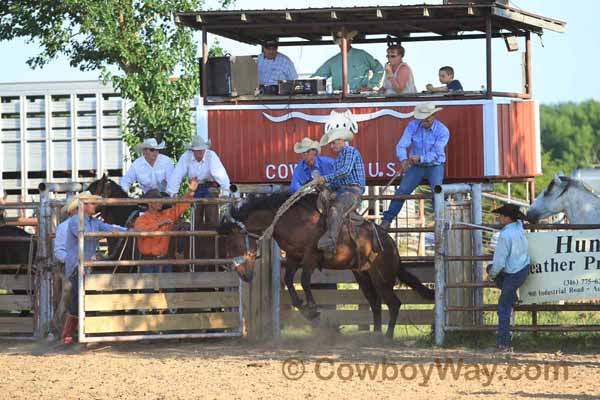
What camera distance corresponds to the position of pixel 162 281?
13.1 meters

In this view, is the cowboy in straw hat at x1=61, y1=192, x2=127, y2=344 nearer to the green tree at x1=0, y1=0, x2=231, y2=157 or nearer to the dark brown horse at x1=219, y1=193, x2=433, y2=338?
the dark brown horse at x1=219, y1=193, x2=433, y2=338

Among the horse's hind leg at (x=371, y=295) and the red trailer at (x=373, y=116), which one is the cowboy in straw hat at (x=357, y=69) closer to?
the red trailer at (x=373, y=116)

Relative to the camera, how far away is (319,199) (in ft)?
→ 42.3

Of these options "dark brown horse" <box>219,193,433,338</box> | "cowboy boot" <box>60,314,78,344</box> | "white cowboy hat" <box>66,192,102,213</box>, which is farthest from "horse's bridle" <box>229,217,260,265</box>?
"cowboy boot" <box>60,314,78,344</box>

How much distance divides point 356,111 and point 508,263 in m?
4.63

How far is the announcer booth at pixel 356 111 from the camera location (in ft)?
51.7

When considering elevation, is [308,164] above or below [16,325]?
above

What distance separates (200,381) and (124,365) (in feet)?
4.74

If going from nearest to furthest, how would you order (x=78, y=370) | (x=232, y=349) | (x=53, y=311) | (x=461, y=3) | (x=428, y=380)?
1. (x=428, y=380)
2. (x=78, y=370)
3. (x=232, y=349)
4. (x=53, y=311)
5. (x=461, y=3)

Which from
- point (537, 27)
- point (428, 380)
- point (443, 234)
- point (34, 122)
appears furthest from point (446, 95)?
point (34, 122)

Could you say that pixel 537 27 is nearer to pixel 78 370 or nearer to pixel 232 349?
pixel 232 349

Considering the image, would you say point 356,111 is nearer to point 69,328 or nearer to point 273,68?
point 273,68

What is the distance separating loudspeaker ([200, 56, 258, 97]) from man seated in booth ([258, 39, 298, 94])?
8.6 inches

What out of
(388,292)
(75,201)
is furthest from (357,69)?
Answer: (75,201)
